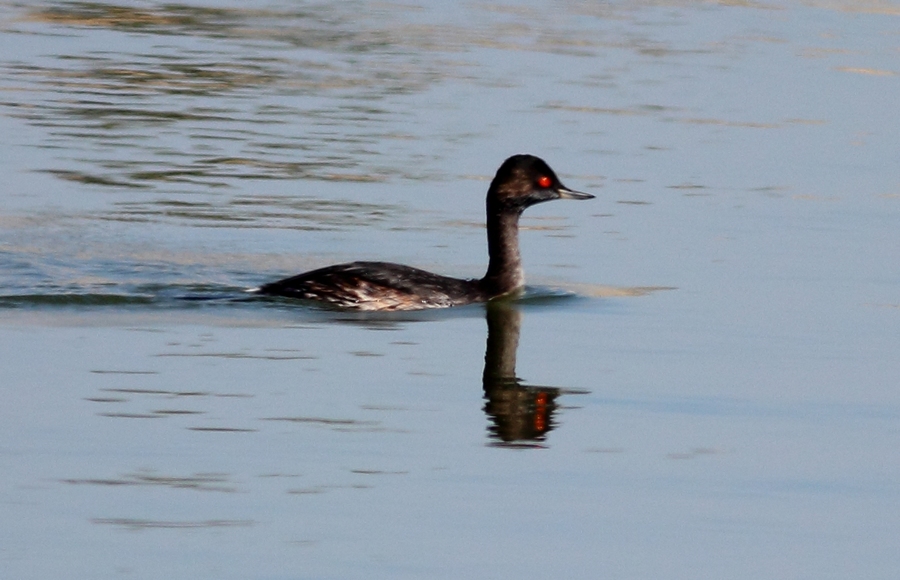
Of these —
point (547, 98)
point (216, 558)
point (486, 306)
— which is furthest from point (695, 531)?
point (547, 98)

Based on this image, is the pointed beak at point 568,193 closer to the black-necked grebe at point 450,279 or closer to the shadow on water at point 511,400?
the black-necked grebe at point 450,279

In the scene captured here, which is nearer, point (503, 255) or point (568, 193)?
point (568, 193)

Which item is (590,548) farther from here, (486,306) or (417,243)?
(417,243)

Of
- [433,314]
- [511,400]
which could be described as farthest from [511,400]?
[433,314]

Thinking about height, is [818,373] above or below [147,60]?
below

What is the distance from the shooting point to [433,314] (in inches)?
559

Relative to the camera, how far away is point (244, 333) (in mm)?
12852

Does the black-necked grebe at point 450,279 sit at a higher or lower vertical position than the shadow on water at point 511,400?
higher

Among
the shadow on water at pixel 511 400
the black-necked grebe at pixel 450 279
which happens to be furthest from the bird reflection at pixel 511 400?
the black-necked grebe at pixel 450 279

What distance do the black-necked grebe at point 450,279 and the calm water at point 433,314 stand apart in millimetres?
194

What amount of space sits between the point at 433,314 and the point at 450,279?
1.22 ft

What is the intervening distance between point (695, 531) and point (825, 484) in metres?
1.22

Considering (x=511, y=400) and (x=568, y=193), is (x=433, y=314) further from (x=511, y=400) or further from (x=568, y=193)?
(x=511, y=400)

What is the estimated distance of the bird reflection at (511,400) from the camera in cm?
1034
